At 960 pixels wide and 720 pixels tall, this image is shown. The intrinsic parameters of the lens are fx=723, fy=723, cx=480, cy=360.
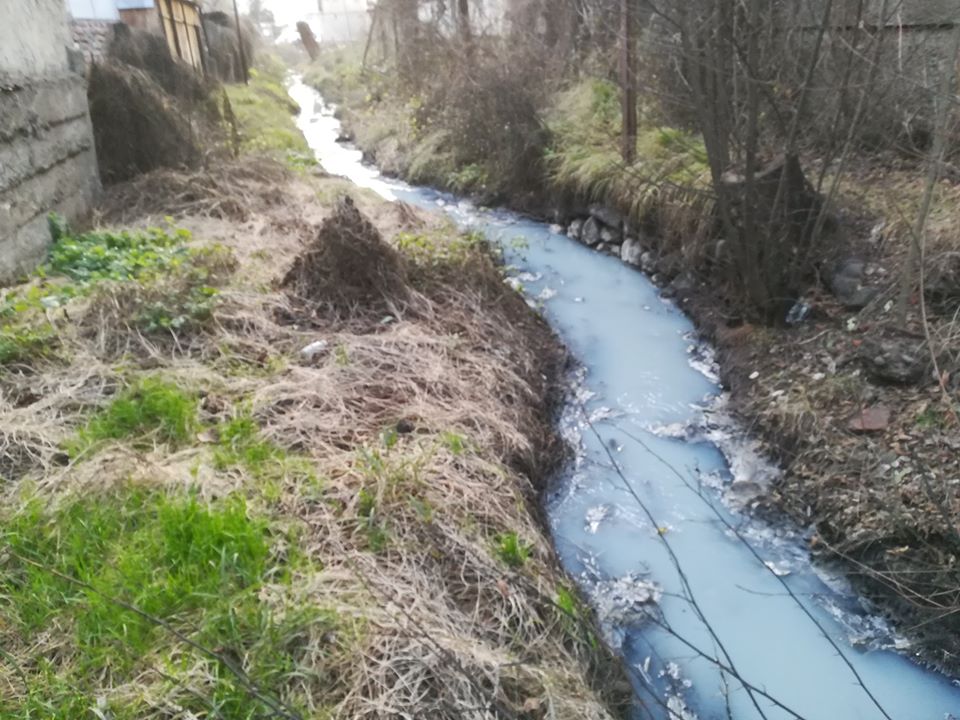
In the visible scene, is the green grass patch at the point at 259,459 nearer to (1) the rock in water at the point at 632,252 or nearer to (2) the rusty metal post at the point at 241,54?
(1) the rock in water at the point at 632,252

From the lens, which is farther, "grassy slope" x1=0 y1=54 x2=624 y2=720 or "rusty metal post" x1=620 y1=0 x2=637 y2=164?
"rusty metal post" x1=620 y1=0 x2=637 y2=164

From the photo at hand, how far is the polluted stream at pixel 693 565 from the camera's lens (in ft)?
9.23

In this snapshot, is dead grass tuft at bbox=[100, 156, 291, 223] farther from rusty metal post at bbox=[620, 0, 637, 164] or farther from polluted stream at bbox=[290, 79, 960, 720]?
rusty metal post at bbox=[620, 0, 637, 164]

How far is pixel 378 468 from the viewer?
3082 millimetres

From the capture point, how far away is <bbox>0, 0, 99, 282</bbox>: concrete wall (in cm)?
456

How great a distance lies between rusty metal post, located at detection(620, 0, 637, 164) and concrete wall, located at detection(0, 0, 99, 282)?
486 centimetres

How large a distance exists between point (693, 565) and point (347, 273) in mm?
2850

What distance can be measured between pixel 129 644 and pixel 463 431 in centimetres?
184

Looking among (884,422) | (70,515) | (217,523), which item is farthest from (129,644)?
(884,422)

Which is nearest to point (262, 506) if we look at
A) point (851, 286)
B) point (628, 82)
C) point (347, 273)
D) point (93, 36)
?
point (347, 273)

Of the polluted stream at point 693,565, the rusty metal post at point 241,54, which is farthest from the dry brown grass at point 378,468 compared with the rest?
the rusty metal post at point 241,54

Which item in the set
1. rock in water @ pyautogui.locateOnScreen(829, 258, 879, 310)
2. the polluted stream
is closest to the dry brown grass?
the polluted stream

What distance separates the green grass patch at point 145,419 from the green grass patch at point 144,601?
0.45 metres

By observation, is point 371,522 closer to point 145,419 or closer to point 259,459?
point 259,459
